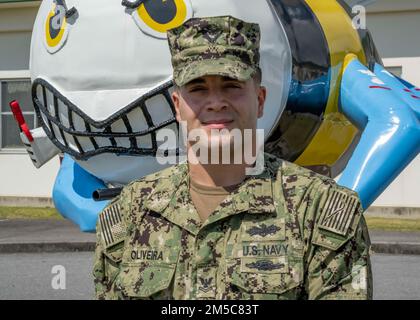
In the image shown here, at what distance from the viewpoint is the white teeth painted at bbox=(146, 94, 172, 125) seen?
284cm

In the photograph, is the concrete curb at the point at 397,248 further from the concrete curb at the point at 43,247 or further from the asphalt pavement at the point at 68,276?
the concrete curb at the point at 43,247

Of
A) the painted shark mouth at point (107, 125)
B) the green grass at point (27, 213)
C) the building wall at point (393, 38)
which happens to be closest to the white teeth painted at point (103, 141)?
the painted shark mouth at point (107, 125)

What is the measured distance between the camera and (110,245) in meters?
1.78

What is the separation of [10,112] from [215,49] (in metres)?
10.3

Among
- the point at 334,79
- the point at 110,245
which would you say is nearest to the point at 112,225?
the point at 110,245

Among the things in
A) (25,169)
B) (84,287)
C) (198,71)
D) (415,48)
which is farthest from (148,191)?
(25,169)

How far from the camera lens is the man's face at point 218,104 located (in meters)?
1.70

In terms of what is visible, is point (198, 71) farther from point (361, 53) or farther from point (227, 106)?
point (361, 53)

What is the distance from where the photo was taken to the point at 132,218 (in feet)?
5.84

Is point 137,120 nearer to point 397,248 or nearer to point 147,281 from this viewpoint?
point 147,281

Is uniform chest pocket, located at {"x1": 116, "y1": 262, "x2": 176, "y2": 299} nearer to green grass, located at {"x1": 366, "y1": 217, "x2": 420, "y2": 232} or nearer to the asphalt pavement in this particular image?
the asphalt pavement

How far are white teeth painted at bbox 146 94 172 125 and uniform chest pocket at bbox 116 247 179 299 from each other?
1.17m

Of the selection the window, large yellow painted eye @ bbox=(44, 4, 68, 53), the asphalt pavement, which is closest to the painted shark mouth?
large yellow painted eye @ bbox=(44, 4, 68, 53)

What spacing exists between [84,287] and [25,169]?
5.43 m
